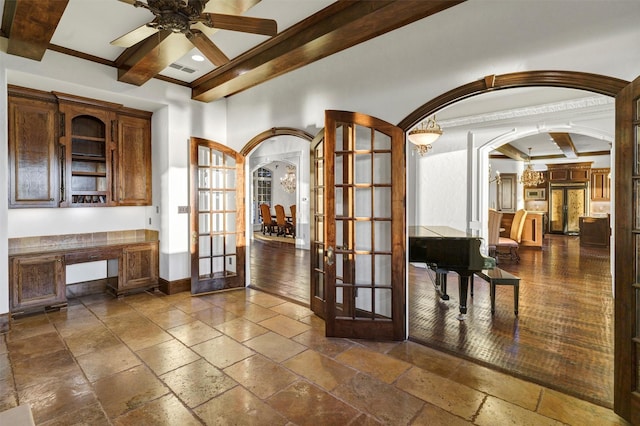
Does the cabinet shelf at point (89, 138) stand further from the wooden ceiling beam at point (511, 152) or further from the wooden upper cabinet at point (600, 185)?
the wooden upper cabinet at point (600, 185)

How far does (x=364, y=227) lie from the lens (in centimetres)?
357

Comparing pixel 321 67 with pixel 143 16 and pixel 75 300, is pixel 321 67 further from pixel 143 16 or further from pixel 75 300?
pixel 75 300

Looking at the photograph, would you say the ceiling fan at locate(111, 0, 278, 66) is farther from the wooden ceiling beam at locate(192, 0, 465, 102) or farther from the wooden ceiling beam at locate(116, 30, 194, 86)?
the wooden ceiling beam at locate(192, 0, 465, 102)

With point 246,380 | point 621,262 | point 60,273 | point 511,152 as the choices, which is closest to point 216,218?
point 60,273

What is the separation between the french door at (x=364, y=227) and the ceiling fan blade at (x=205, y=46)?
3.85 feet

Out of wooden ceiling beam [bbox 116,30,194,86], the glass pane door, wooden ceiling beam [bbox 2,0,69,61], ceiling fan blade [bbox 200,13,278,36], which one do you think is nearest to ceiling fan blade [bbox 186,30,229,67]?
ceiling fan blade [bbox 200,13,278,36]

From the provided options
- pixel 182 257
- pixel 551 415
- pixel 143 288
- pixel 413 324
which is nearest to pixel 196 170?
pixel 182 257

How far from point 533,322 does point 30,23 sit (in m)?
6.07

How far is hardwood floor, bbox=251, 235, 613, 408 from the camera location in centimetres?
281

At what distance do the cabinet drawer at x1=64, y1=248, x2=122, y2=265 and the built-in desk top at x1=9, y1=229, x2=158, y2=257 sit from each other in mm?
80

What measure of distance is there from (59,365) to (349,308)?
9.00ft


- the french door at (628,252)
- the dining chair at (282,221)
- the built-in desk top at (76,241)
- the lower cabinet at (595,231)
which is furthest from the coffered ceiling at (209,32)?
the lower cabinet at (595,231)

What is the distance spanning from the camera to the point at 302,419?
86.7 inches

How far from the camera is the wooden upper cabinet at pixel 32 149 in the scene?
4.12 meters
